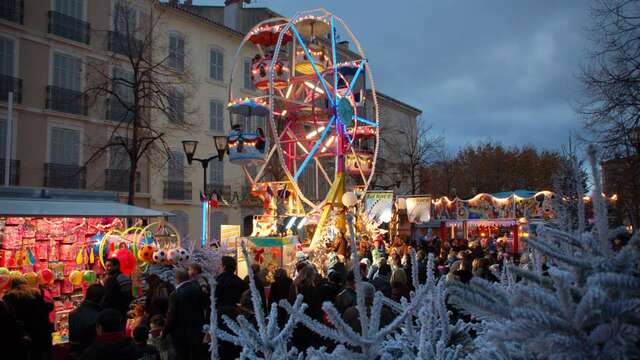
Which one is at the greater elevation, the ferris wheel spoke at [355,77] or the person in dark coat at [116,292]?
the ferris wheel spoke at [355,77]

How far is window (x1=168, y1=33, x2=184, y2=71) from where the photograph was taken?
88.9ft

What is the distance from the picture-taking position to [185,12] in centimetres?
2750

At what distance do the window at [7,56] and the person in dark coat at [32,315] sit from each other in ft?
57.3

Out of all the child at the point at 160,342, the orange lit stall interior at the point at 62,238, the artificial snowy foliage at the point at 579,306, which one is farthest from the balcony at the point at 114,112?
the artificial snowy foliage at the point at 579,306

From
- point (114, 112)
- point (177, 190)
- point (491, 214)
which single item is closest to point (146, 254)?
point (114, 112)

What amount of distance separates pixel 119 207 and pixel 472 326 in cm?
1076

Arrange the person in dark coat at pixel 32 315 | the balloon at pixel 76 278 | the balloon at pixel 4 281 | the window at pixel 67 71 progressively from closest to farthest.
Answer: the person in dark coat at pixel 32 315 → the balloon at pixel 4 281 → the balloon at pixel 76 278 → the window at pixel 67 71

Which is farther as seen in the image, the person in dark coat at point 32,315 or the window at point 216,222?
the window at point 216,222

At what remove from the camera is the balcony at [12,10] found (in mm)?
20531

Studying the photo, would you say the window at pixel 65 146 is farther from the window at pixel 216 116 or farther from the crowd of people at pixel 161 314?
the crowd of people at pixel 161 314

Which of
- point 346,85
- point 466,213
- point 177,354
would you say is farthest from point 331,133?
point 177,354

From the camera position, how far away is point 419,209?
25016 mm

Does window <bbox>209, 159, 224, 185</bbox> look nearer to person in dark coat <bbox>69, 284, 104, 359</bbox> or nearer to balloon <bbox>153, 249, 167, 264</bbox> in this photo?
balloon <bbox>153, 249, 167, 264</bbox>

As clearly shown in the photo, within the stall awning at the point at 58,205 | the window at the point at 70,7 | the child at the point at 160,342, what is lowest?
the child at the point at 160,342
